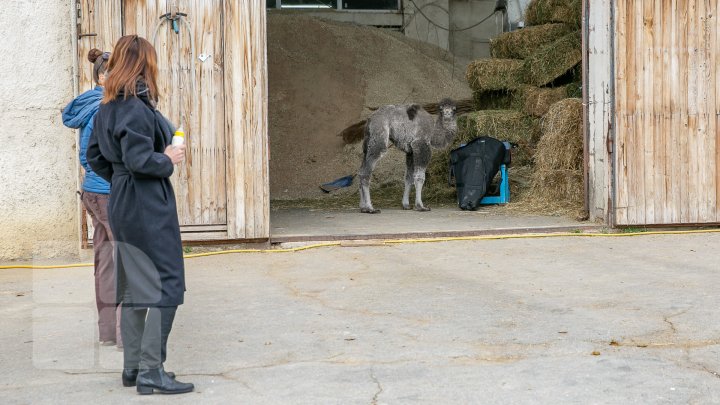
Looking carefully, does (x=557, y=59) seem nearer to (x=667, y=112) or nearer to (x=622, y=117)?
(x=667, y=112)

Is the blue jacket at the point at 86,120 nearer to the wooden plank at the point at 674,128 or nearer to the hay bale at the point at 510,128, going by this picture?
the wooden plank at the point at 674,128

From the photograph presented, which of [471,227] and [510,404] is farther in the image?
[471,227]

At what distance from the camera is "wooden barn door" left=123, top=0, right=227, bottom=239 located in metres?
9.55

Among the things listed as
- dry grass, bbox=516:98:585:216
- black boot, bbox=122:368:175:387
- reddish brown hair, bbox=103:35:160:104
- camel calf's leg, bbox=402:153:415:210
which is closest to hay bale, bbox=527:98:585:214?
dry grass, bbox=516:98:585:216

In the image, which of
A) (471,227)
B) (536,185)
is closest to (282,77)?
(536,185)

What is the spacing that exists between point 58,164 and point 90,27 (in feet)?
4.27

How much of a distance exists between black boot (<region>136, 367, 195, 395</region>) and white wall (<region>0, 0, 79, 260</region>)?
4926mm

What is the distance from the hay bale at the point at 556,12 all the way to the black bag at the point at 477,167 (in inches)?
91.5

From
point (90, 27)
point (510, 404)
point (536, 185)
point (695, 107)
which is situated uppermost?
point (90, 27)

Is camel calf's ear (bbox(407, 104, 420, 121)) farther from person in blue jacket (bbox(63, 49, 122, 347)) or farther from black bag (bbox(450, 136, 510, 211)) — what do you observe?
person in blue jacket (bbox(63, 49, 122, 347))

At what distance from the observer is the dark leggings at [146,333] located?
16.6ft

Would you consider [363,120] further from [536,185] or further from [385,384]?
[385,384]

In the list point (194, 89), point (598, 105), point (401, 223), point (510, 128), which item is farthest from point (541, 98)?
point (194, 89)

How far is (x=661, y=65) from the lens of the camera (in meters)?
10.5
